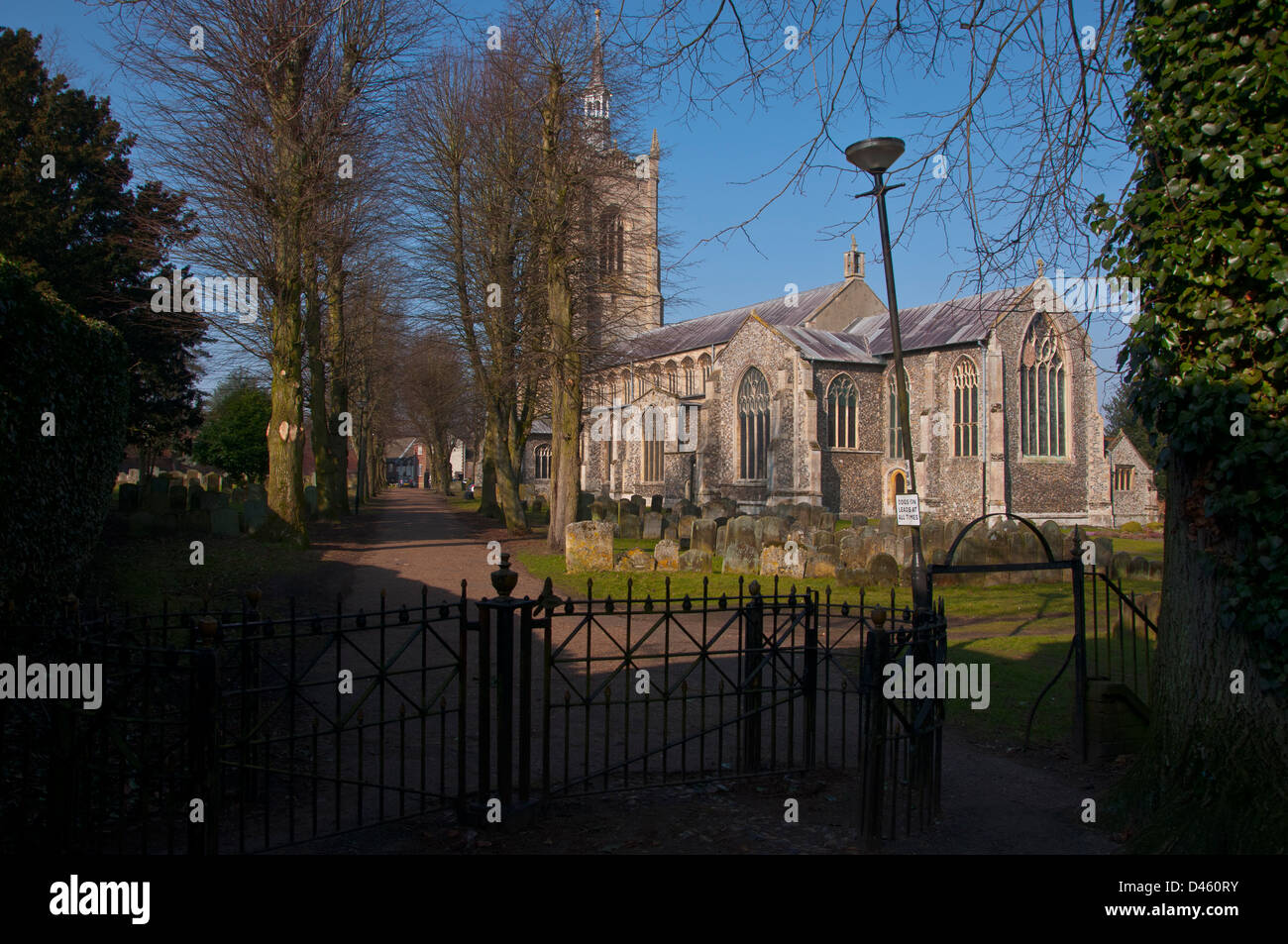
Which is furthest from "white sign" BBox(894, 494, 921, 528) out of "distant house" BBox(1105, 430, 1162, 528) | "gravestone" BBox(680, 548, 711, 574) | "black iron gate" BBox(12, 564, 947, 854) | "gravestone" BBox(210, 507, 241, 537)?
"distant house" BBox(1105, 430, 1162, 528)

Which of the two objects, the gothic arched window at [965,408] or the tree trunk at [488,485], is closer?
the tree trunk at [488,485]

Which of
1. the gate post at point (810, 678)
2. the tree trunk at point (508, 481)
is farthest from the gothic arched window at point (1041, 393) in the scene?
the gate post at point (810, 678)

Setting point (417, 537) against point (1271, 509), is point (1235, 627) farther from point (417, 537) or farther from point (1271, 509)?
point (417, 537)

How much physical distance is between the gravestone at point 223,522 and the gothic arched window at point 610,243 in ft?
33.3

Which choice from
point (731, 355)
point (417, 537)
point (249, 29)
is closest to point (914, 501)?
point (249, 29)

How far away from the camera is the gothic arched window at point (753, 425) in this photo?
143 feet

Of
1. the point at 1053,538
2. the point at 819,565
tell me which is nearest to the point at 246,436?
the point at 819,565

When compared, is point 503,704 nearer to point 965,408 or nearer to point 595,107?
point 595,107

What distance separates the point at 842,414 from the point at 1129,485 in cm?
1466

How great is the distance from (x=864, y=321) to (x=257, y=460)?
3087 cm

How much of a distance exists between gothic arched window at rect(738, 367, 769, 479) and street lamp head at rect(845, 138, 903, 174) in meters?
35.1

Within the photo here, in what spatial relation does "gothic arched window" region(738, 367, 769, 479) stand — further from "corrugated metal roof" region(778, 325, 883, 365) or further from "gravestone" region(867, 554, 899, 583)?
"gravestone" region(867, 554, 899, 583)

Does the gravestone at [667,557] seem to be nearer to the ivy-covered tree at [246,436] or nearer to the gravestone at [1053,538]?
the gravestone at [1053,538]

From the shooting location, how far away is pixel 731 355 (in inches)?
1790
